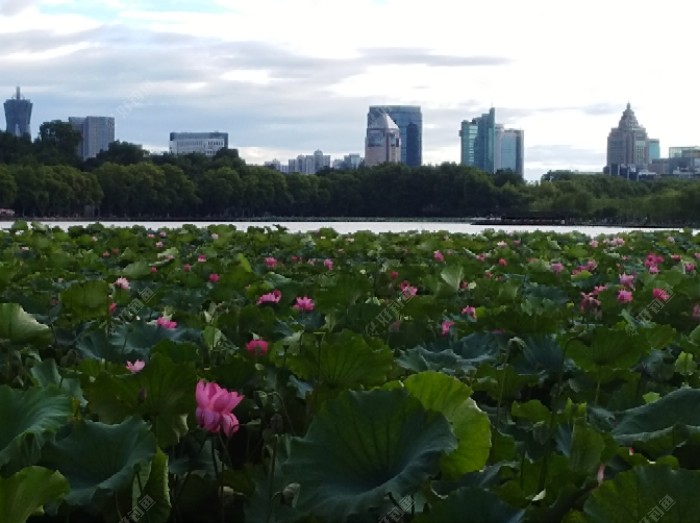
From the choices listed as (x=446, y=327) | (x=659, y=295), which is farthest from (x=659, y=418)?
(x=659, y=295)

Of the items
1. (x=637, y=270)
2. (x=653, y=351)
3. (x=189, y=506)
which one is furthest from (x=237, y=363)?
(x=637, y=270)

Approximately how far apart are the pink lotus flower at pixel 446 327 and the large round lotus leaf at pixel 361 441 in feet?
5.28

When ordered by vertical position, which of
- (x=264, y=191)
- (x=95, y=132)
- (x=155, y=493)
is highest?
(x=95, y=132)

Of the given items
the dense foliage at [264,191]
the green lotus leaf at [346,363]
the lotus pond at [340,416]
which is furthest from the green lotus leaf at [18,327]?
the dense foliage at [264,191]

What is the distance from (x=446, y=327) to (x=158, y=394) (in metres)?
1.47

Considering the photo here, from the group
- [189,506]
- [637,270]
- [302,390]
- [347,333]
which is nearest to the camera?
[189,506]

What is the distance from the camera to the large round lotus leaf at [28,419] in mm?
1593

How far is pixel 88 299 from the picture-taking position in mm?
3336

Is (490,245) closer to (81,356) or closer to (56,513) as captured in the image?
(81,356)

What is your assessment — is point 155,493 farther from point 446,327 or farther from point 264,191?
point 264,191

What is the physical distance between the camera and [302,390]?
2086 millimetres

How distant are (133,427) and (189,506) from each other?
28 centimetres

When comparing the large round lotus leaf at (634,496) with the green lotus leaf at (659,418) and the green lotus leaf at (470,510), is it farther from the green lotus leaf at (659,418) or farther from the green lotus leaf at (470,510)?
the green lotus leaf at (659,418)

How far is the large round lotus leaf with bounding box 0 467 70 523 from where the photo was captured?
118 cm
